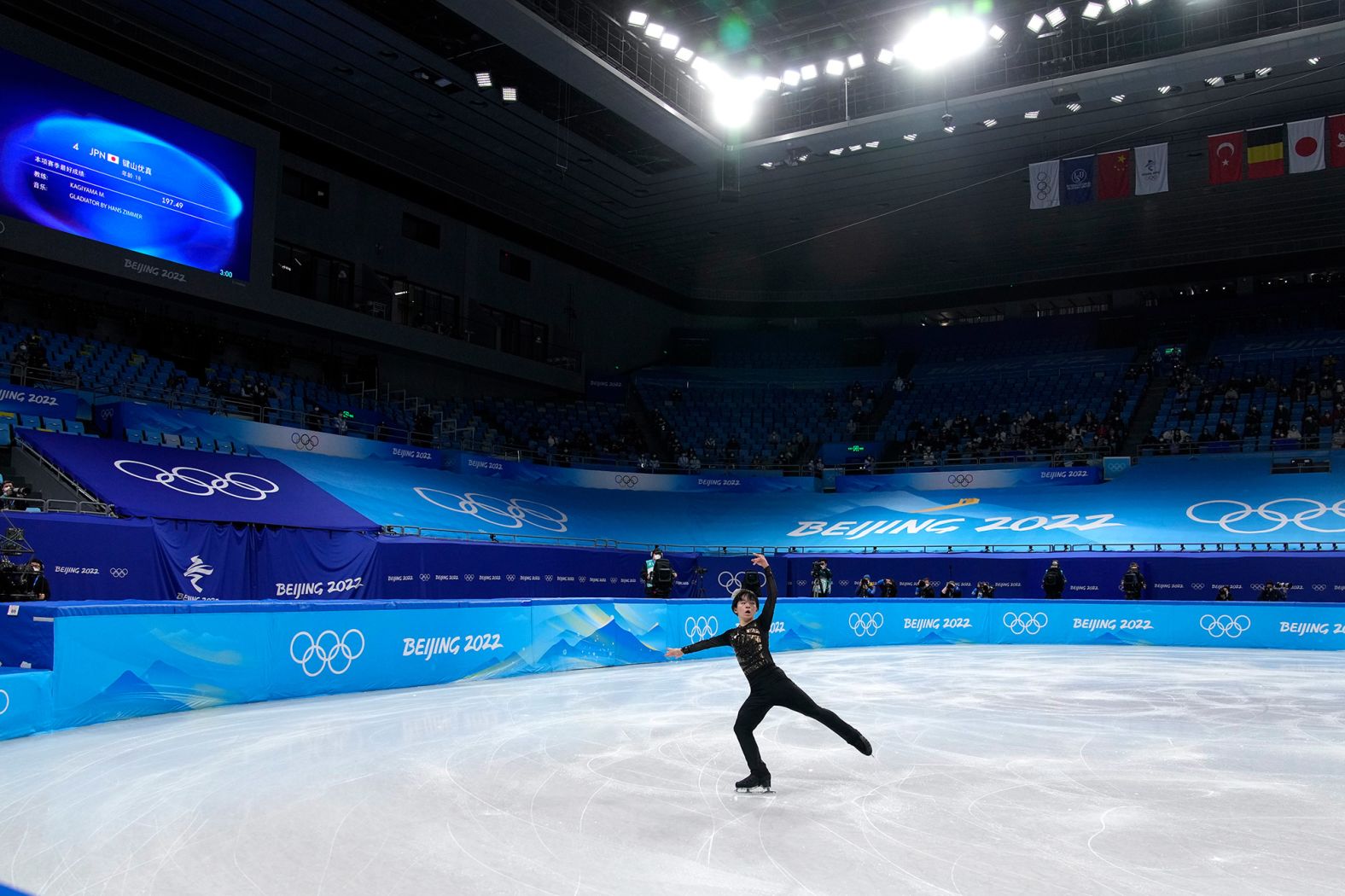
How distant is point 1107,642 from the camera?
2431 cm

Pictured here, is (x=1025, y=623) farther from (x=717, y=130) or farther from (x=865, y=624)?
(x=717, y=130)

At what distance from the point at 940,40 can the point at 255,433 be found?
64.3ft

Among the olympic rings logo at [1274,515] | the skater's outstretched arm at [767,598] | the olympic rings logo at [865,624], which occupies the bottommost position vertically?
the olympic rings logo at [865,624]

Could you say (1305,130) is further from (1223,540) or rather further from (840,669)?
(840,669)

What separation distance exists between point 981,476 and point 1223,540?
8925mm

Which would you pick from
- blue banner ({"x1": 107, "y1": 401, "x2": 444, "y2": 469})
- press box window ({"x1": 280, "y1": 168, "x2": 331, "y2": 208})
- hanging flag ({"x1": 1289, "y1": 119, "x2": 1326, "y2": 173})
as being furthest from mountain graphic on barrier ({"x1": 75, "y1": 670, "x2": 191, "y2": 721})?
hanging flag ({"x1": 1289, "y1": 119, "x2": 1326, "y2": 173})

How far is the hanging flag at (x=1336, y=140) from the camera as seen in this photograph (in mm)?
24203

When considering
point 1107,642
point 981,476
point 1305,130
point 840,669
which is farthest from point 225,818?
point 981,476

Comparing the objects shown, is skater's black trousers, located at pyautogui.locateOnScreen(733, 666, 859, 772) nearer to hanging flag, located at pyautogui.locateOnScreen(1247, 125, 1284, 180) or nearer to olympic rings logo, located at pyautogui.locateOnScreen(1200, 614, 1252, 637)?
olympic rings logo, located at pyautogui.locateOnScreen(1200, 614, 1252, 637)

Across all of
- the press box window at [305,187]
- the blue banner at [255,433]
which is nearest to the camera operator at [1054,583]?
the blue banner at [255,433]

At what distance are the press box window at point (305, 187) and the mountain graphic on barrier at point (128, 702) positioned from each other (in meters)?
23.1

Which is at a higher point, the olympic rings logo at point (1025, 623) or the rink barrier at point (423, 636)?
the rink barrier at point (423, 636)

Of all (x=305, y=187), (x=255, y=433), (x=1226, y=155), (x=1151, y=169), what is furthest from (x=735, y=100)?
(x=255, y=433)

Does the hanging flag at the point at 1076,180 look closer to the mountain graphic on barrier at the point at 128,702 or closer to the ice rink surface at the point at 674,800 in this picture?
the ice rink surface at the point at 674,800
